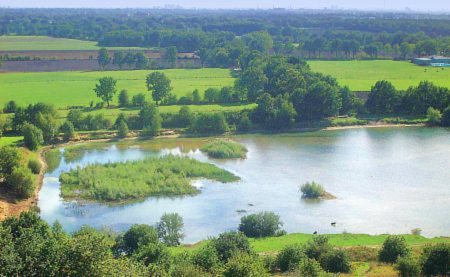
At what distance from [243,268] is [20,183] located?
18.2 m

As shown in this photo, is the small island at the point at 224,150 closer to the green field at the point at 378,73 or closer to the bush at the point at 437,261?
the green field at the point at 378,73

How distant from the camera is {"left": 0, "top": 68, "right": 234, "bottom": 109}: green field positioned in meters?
59.7

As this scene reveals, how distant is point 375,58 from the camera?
90312 mm

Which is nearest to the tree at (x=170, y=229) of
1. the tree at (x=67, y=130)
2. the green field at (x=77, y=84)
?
the tree at (x=67, y=130)

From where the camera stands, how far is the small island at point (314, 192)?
3497cm

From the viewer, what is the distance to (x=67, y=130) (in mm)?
47875

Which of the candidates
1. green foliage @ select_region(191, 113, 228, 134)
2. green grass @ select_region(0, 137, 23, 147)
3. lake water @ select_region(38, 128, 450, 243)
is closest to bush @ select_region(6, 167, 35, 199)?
lake water @ select_region(38, 128, 450, 243)

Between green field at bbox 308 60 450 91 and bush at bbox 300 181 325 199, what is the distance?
28050mm

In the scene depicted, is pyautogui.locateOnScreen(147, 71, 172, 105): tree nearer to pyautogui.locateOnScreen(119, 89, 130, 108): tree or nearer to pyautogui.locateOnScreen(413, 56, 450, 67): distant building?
pyautogui.locateOnScreen(119, 89, 130, 108): tree

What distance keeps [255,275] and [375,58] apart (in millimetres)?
73944

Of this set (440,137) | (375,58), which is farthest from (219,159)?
(375,58)

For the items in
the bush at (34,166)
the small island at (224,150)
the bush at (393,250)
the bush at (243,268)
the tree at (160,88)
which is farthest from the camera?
the tree at (160,88)

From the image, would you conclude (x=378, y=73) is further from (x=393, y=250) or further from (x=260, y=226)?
(x=393, y=250)

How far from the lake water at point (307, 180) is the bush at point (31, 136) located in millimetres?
3041
